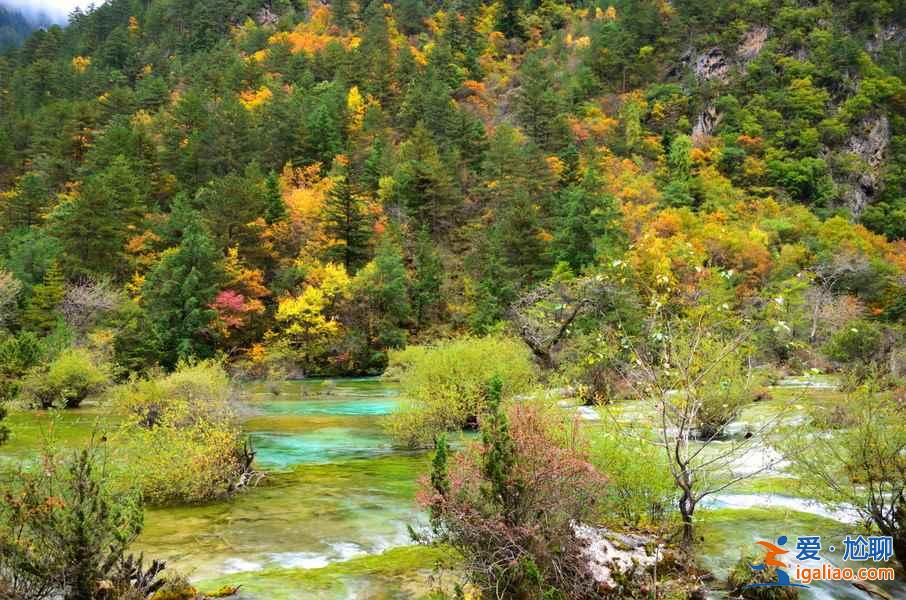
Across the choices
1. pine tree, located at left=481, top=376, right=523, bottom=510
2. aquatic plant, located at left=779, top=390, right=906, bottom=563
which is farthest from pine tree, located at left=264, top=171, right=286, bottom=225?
pine tree, located at left=481, top=376, right=523, bottom=510

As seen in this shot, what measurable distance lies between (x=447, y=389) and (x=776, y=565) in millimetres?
11926

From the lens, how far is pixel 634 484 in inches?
403

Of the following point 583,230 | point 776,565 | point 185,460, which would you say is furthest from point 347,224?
point 776,565

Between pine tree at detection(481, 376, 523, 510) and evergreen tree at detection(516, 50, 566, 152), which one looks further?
evergreen tree at detection(516, 50, 566, 152)

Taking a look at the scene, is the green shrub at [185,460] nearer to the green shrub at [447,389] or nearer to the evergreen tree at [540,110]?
the green shrub at [447,389]

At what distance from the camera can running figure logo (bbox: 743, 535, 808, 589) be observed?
353 inches

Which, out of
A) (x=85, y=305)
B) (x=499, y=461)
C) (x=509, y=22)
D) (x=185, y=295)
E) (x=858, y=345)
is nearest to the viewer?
(x=499, y=461)

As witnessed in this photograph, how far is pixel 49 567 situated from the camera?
24.5 ft

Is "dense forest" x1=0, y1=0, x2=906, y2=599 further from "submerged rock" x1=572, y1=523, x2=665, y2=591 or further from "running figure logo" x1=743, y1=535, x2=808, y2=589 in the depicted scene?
"running figure logo" x1=743, y1=535, x2=808, y2=589

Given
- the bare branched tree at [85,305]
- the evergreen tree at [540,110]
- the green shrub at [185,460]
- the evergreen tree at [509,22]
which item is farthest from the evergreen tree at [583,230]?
the evergreen tree at [509,22]

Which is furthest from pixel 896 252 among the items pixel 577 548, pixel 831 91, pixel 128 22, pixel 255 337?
pixel 128 22

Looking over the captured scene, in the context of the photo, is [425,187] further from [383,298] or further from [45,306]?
[45,306]

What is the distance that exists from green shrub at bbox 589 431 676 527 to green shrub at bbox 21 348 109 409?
2459 cm

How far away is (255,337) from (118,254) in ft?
40.0
